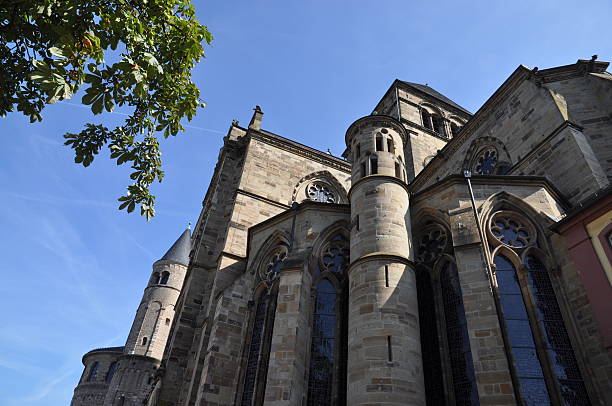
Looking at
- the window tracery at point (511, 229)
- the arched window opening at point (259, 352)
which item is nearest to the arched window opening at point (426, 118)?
the window tracery at point (511, 229)

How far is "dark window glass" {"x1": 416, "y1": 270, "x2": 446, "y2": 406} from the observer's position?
8523mm

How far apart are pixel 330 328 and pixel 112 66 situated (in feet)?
26.7

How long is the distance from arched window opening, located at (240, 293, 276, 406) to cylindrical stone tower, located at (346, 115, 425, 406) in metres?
3.23

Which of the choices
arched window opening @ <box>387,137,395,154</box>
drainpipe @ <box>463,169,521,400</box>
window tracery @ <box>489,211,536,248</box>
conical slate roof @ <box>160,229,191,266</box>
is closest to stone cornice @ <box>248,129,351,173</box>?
arched window opening @ <box>387,137,395,154</box>

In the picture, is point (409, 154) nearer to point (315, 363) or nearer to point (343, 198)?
point (343, 198)

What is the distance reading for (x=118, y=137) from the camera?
18.0 feet

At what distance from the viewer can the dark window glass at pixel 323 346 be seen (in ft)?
31.2

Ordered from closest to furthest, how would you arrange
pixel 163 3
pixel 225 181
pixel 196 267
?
pixel 163 3
pixel 196 267
pixel 225 181

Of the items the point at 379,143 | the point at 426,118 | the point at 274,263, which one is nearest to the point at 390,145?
the point at 379,143

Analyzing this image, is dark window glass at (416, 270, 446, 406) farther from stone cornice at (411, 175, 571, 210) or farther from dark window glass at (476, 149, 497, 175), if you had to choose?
dark window glass at (476, 149, 497, 175)

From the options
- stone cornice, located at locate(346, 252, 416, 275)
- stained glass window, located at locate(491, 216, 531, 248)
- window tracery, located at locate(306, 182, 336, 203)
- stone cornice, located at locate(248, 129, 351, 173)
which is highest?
stone cornice, located at locate(248, 129, 351, 173)

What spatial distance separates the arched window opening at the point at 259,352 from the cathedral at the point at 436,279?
0.04 metres

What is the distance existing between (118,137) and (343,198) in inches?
642

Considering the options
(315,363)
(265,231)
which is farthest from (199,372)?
(265,231)
